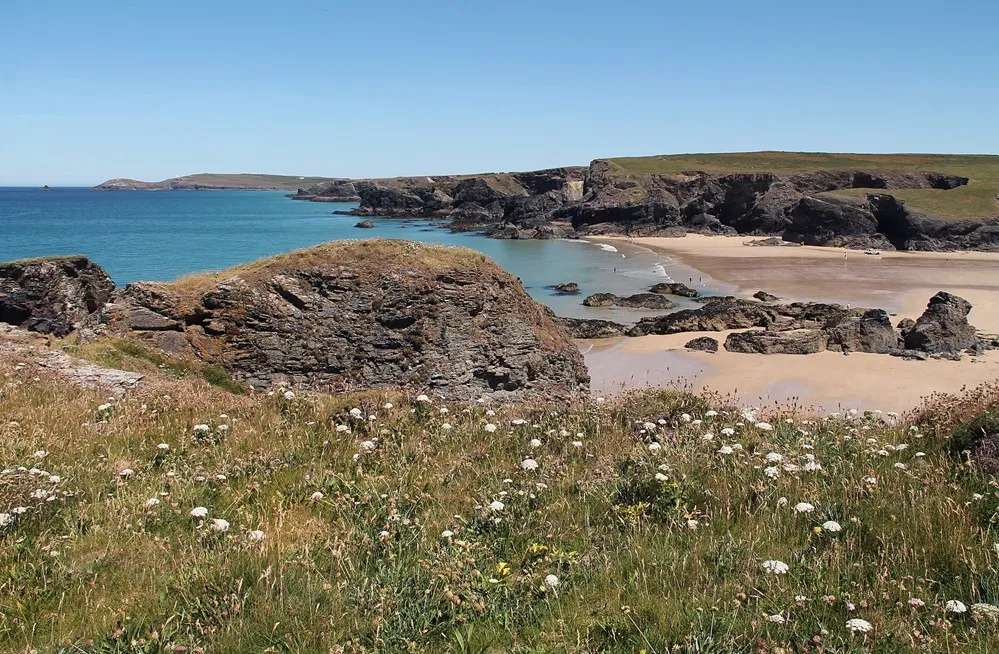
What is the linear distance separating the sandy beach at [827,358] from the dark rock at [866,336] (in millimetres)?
1047

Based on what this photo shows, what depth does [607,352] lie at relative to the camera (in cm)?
2936

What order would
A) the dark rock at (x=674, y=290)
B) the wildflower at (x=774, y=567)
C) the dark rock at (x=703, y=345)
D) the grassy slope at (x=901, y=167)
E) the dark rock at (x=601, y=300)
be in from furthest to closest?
1. the grassy slope at (x=901, y=167)
2. the dark rock at (x=674, y=290)
3. the dark rock at (x=601, y=300)
4. the dark rock at (x=703, y=345)
5. the wildflower at (x=774, y=567)

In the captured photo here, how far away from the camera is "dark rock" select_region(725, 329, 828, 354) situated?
28.2 metres

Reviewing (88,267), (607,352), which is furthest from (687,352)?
(88,267)

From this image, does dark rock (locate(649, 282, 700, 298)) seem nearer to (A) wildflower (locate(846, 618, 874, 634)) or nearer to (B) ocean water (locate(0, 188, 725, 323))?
(B) ocean water (locate(0, 188, 725, 323))

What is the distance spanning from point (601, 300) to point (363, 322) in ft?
95.9

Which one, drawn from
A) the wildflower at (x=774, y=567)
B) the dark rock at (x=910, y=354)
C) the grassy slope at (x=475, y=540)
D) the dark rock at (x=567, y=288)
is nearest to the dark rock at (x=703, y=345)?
the dark rock at (x=910, y=354)

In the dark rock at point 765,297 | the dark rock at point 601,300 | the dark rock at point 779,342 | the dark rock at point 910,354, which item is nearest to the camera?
the dark rock at point 910,354

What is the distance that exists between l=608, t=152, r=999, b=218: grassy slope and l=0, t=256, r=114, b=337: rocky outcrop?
269 ft

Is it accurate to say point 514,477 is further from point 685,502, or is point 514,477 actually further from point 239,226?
point 239,226

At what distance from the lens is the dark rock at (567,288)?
46.8 m

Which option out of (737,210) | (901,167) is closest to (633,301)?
(737,210)

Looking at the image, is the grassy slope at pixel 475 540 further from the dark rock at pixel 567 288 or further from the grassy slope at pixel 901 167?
the grassy slope at pixel 901 167

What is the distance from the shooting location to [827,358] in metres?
27.0
